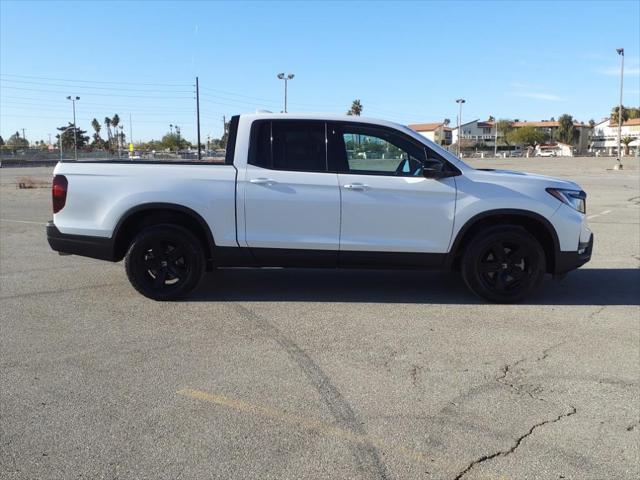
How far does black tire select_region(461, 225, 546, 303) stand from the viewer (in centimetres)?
593

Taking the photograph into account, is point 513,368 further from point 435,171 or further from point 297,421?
point 435,171

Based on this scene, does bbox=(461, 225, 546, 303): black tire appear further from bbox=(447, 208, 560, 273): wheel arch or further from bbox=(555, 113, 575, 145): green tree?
bbox=(555, 113, 575, 145): green tree

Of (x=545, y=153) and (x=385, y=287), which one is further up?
(x=545, y=153)

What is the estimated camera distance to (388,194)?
582 centimetres

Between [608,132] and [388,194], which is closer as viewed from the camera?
[388,194]

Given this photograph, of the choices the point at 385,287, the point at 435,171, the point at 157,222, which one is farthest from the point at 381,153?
the point at 157,222

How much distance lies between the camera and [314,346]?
4727 millimetres

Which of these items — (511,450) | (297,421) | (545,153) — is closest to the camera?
(511,450)

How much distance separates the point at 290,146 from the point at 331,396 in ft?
9.82

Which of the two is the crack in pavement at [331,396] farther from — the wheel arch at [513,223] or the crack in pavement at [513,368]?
the wheel arch at [513,223]

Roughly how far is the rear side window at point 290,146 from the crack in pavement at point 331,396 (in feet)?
5.17

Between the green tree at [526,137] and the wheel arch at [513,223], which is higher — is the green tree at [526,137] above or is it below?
above

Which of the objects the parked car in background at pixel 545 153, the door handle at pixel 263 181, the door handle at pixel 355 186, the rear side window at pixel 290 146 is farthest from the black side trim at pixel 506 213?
the parked car in background at pixel 545 153

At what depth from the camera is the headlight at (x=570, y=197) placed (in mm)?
5938
